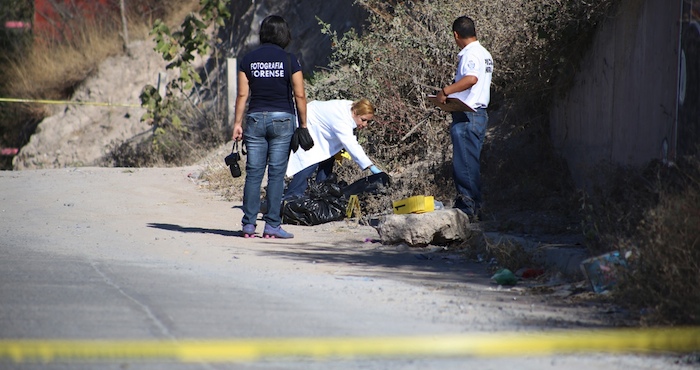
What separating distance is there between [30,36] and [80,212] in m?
17.8

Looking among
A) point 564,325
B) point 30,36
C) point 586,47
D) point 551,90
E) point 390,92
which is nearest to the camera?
point 564,325

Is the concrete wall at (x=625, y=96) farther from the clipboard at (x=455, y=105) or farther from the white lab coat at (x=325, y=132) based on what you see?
the white lab coat at (x=325, y=132)

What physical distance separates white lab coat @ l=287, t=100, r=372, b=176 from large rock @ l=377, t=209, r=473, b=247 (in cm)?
178

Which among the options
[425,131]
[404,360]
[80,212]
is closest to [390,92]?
[425,131]

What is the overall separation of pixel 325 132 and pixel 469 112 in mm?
2003

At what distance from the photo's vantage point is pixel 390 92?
1250 cm

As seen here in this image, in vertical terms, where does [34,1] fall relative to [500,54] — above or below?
above

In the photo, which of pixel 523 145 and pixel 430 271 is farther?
pixel 523 145

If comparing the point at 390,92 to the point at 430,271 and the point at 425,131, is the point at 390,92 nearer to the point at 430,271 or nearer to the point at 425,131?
the point at 425,131

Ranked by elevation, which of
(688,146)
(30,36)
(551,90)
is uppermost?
(30,36)

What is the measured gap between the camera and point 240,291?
6043mm

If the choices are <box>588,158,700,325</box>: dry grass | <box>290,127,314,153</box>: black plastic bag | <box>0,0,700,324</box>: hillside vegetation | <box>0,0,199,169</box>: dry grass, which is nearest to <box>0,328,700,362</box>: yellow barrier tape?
<box>588,158,700,325</box>: dry grass

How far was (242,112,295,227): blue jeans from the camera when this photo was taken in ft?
28.0

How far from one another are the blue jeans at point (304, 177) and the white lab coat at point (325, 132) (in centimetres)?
11
